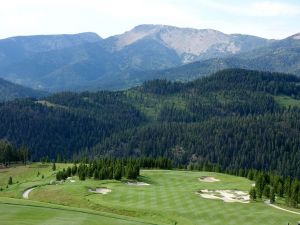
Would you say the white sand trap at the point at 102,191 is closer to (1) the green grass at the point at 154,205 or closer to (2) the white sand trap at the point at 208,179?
(1) the green grass at the point at 154,205

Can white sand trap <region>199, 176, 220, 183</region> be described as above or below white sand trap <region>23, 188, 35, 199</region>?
above

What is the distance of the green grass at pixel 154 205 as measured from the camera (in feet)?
244

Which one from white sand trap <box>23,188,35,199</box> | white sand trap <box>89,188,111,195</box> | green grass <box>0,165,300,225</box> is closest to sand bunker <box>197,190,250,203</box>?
green grass <box>0,165,300,225</box>

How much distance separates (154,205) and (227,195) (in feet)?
69.6

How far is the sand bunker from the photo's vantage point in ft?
318

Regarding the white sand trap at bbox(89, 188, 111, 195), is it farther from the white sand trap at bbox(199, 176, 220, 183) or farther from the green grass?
the white sand trap at bbox(199, 176, 220, 183)

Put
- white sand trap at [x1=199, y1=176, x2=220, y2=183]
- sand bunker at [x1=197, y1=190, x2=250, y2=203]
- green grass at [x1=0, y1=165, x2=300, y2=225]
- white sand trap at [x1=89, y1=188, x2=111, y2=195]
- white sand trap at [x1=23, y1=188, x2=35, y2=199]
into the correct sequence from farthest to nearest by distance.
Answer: white sand trap at [x1=199, y1=176, x2=220, y2=183] < white sand trap at [x1=89, y1=188, x2=111, y2=195] < white sand trap at [x1=23, y1=188, x2=35, y2=199] < sand bunker at [x1=197, y1=190, x2=250, y2=203] < green grass at [x1=0, y1=165, x2=300, y2=225]

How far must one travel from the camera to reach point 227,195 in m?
102

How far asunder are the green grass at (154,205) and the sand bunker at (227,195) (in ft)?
8.21

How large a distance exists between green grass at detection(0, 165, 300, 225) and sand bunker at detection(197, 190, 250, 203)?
250 centimetres

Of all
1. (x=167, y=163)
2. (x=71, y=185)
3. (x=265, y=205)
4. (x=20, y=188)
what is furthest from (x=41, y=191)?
(x=167, y=163)

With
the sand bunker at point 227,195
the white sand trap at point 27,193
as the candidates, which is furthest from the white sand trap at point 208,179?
the white sand trap at point 27,193

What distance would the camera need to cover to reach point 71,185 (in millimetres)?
106312

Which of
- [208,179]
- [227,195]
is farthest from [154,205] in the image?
[208,179]
